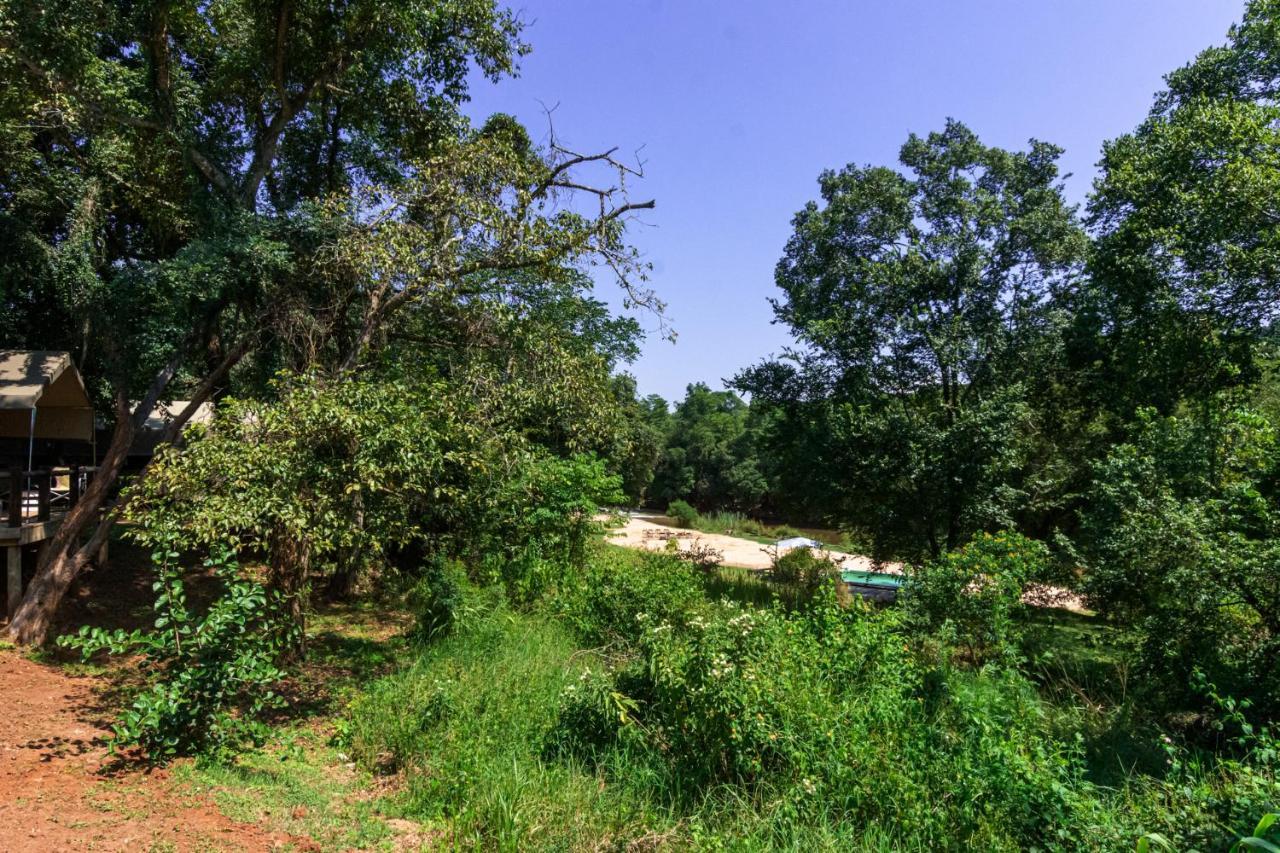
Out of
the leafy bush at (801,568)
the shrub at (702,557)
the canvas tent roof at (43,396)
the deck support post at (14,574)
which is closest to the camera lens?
the canvas tent roof at (43,396)

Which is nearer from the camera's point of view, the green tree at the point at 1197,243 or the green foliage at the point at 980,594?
the green foliage at the point at 980,594

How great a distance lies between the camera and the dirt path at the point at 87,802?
4.28 meters

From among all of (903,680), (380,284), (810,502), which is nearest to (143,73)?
(380,284)

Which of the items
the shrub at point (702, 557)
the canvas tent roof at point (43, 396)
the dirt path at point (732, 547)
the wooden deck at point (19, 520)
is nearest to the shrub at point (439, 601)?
the canvas tent roof at point (43, 396)

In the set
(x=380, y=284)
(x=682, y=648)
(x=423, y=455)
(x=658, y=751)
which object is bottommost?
(x=658, y=751)

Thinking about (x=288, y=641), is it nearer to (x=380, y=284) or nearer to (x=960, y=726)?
(x=380, y=284)

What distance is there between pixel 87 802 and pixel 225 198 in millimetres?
8487

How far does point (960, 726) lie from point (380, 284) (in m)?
8.48

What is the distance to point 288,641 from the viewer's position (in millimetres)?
6641

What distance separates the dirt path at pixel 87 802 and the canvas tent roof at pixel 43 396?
474 centimetres

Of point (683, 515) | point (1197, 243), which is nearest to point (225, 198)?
point (1197, 243)

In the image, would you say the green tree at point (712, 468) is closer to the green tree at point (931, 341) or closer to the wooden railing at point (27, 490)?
the green tree at point (931, 341)

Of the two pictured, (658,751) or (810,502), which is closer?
(658,751)

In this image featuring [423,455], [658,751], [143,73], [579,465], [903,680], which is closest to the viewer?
[658,751]
